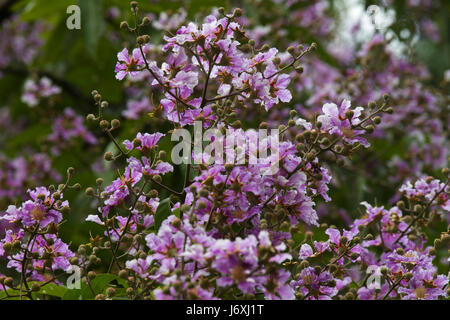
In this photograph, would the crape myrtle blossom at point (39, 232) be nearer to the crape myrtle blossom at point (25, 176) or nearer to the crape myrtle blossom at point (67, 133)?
the crape myrtle blossom at point (67, 133)

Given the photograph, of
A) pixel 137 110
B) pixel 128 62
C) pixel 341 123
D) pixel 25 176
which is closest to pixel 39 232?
pixel 128 62

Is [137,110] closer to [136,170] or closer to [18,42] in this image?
[136,170]

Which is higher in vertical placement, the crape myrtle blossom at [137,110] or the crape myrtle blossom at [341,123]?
the crape myrtle blossom at [137,110]

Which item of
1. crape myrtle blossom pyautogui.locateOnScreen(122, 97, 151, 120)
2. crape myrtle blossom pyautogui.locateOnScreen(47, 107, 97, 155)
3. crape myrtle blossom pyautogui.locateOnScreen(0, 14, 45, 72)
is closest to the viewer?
crape myrtle blossom pyautogui.locateOnScreen(122, 97, 151, 120)

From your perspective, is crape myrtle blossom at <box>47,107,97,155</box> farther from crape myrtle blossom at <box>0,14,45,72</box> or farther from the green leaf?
the green leaf

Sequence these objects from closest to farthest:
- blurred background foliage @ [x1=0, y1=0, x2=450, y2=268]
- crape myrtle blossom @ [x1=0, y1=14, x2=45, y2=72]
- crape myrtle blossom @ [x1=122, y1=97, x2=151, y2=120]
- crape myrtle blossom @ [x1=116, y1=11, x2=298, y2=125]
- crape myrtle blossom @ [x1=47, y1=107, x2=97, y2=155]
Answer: crape myrtle blossom @ [x1=116, y1=11, x2=298, y2=125], blurred background foliage @ [x1=0, y1=0, x2=450, y2=268], crape myrtle blossom @ [x1=122, y1=97, x2=151, y2=120], crape myrtle blossom @ [x1=47, y1=107, x2=97, y2=155], crape myrtle blossom @ [x1=0, y1=14, x2=45, y2=72]

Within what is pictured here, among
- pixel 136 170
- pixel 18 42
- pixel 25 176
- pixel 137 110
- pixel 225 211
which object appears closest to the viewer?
pixel 225 211

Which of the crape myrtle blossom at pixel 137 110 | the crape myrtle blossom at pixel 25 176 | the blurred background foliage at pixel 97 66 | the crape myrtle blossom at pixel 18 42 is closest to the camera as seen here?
the blurred background foliage at pixel 97 66

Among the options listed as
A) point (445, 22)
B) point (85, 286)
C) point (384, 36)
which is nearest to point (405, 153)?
point (384, 36)

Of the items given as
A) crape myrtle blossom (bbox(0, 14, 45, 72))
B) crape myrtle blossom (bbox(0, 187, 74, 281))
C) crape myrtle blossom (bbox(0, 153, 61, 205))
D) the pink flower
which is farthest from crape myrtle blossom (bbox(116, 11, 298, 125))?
crape myrtle blossom (bbox(0, 14, 45, 72))

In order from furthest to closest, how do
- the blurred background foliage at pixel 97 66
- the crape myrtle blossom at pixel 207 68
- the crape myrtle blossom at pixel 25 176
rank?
1. the crape myrtle blossom at pixel 25 176
2. the blurred background foliage at pixel 97 66
3. the crape myrtle blossom at pixel 207 68

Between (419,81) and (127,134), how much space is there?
2309 millimetres

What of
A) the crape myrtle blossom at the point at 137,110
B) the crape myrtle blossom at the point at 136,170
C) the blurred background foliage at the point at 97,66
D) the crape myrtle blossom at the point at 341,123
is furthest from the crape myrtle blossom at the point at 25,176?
the crape myrtle blossom at the point at 341,123
